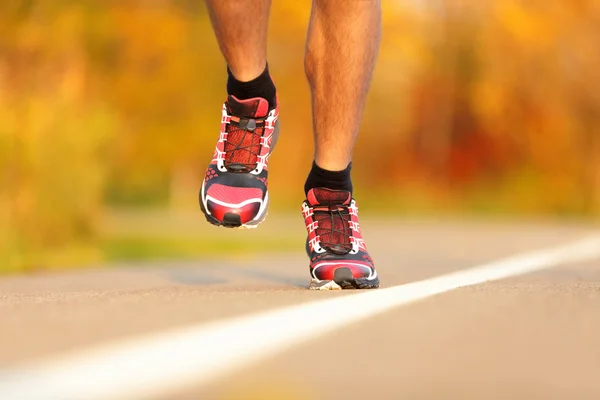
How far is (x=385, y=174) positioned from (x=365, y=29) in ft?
115

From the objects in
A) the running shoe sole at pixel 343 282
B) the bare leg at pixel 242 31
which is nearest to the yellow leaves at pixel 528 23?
the running shoe sole at pixel 343 282

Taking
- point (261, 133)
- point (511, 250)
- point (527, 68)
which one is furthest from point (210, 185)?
point (527, 68)

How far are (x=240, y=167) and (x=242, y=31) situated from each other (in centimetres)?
43

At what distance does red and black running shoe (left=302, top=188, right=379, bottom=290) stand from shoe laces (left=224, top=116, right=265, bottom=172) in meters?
0.29

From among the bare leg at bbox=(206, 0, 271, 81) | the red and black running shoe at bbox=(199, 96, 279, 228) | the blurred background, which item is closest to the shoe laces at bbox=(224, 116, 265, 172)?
the red and black running shoe at bbox=(199, 96, 279, 228)

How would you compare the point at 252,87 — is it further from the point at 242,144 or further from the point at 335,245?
the point at 335,245

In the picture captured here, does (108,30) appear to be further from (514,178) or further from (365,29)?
(514,178)

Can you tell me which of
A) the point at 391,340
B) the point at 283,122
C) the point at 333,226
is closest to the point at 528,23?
the point at 283,122

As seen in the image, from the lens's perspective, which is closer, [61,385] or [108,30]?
[61,385]

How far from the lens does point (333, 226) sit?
414 cm

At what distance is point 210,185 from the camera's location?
3871 mm

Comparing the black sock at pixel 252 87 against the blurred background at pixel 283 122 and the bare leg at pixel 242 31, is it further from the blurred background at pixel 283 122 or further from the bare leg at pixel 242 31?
the blurred background at pixel 283 122

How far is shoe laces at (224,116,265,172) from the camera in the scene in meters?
3.95

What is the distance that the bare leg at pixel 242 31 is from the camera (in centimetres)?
385
